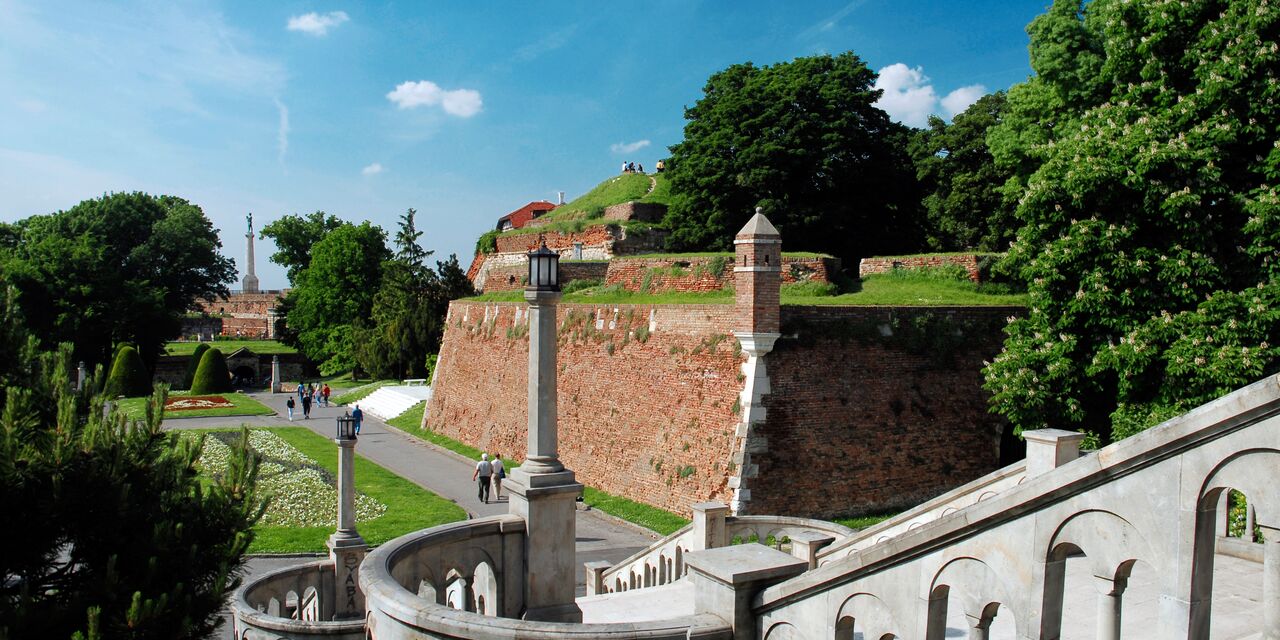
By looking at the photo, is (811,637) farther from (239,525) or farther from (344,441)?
(344,441)

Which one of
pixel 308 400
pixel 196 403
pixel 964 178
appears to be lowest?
pixel 196 403

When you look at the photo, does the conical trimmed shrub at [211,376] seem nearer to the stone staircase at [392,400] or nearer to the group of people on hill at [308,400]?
the group of people on hill at [308,400]

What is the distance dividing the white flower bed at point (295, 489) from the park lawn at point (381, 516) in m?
0.31

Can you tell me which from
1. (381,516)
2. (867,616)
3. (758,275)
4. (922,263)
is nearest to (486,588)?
(867,616)

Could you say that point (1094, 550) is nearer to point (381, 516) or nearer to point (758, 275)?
point (758, 275)

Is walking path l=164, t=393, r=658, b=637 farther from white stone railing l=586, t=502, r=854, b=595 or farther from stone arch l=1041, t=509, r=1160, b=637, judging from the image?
stone arch l=1041, t=509, r=1160, b=637

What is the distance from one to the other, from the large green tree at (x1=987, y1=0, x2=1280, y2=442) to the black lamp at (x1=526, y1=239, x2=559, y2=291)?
8981mm

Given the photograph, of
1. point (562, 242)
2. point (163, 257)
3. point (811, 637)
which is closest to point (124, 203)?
point (163, 257)

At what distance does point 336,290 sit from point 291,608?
1748 inches

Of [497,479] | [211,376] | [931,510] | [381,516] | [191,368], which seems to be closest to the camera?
[931,510]

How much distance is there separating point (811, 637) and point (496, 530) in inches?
129

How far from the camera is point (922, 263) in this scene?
21.3 metres

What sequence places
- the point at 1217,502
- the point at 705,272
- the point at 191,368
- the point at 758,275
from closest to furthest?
the point at 1217,502 < the point at 758,275 < the point at 705,272 < the point at 191,368

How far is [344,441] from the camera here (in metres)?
11.8
